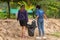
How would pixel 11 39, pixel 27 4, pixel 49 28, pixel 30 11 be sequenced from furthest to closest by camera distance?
pixel 30 11, pixel 27 4, pixel 49 28, pixel 11 39

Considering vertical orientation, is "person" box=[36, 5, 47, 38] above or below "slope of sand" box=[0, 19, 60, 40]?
above

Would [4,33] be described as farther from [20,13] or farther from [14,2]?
[14,2]

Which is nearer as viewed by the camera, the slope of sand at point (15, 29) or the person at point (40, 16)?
the person at point (40, 16)

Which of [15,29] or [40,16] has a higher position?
[40,16]

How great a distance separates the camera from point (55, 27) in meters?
16.3

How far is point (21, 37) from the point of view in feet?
43.0

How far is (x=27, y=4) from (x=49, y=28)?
170 inches

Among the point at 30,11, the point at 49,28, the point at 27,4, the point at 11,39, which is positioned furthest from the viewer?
the point at 30,11

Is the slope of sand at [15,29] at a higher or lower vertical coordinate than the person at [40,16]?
lower

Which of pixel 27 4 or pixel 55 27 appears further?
pixel 27 4

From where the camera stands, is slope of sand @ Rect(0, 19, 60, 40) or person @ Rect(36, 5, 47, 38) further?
slope of sand @ Rect(0, 19, 60, 40)

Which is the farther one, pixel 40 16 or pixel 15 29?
pixel 15 29

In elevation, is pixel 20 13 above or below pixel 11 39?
above

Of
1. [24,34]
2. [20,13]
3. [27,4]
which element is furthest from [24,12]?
[27,4]
